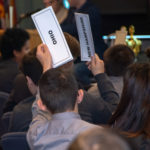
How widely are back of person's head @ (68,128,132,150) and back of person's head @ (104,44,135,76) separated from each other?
165cm

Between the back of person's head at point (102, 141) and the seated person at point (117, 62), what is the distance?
64.1 inches

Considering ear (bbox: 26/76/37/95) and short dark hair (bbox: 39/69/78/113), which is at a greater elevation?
short dark hair (bbox: 39/69/78/113)

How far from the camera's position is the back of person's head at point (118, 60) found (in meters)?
2.34

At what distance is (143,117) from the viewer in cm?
145

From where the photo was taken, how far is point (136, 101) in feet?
4.82

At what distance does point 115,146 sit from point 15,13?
611 cm

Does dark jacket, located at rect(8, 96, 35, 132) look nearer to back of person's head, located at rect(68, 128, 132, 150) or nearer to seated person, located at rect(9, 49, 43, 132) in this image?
seated person, located at rect(9, 49, 43, 132)

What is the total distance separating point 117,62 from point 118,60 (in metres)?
0.02

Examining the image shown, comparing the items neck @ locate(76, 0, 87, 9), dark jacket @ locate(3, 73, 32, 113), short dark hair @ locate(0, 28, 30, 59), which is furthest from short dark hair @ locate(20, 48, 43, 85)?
short dark hair @ locate(0, 28, 30, 59)

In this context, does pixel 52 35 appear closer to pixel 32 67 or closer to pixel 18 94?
pixel 32 67

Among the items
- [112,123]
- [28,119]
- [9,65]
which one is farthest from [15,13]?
[112,123]

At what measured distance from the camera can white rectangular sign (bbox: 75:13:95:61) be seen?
174 centimetres

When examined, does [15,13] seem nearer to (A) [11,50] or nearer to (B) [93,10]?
(A) [11,50]

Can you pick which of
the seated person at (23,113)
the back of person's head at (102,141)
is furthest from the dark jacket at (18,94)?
the back of person's head at (102,141)
